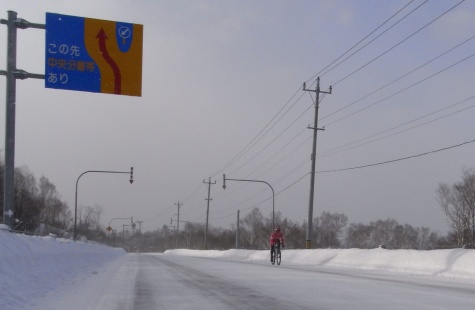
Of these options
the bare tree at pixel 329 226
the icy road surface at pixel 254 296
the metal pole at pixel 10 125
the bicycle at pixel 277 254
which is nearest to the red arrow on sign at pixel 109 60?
the metal pole at pixel 10 125

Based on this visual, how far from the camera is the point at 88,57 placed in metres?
15.2

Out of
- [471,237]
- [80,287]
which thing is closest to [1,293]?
[80,287]

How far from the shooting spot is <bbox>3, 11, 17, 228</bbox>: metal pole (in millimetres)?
14844

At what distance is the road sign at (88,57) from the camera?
1516 centimetres

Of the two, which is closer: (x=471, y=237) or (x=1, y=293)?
(x=1, y=293)

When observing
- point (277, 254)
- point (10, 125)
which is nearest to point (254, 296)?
point (10, 125)

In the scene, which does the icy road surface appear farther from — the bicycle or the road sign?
the bicycle

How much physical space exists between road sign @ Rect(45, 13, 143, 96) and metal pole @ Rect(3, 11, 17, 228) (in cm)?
102

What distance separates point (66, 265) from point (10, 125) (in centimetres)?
514

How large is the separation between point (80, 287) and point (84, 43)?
7170 millimetres

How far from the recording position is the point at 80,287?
12180mm

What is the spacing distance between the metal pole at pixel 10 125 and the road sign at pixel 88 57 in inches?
40.3

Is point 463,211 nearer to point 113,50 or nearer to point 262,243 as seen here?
point 262,243

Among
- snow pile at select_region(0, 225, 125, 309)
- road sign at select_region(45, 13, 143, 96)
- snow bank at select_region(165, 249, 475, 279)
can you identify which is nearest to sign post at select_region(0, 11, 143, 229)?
road sign at select_region(45, 13, 143, 96)
